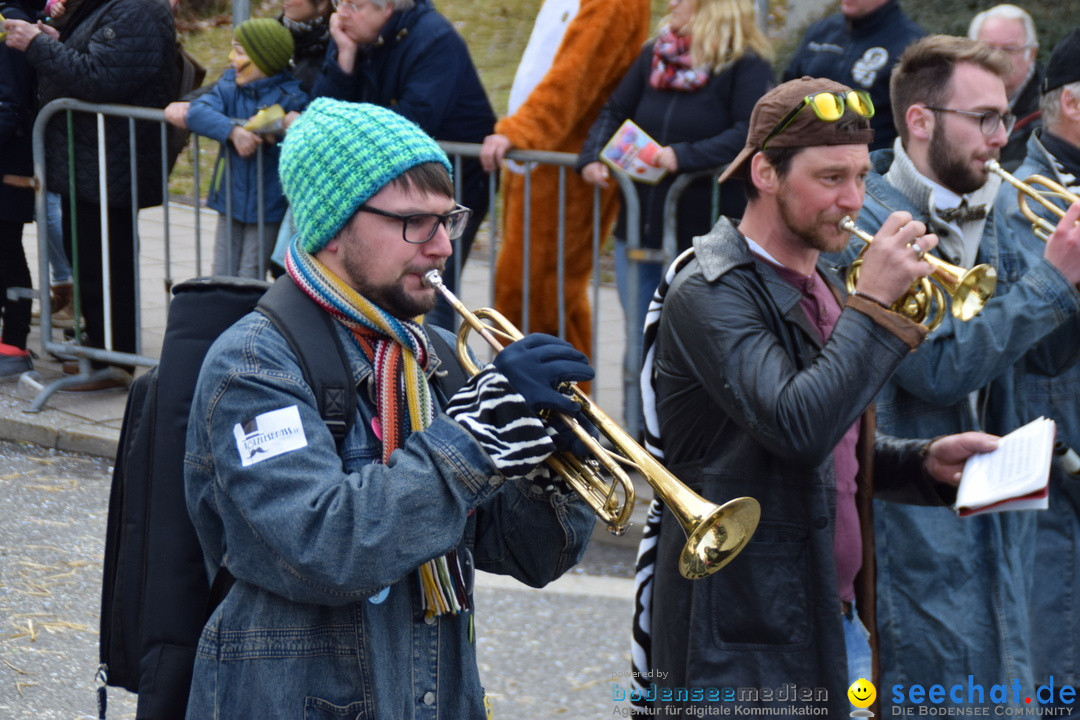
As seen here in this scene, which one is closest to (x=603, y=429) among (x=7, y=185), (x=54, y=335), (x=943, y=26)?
(x=7, y=185)

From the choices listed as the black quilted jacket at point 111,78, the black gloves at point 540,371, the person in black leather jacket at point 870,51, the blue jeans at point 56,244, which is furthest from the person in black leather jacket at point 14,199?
the black gloves at point 540,371

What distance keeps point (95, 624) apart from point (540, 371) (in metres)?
3.26

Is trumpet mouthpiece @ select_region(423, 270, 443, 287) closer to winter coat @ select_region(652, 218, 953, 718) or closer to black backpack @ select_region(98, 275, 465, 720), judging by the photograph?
black backpack @ select_region(98, 275, 465, 720)

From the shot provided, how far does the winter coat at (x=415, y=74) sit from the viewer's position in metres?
6.39

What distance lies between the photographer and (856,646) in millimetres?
3195

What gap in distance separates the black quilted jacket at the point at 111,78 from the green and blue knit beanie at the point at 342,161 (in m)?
4.73

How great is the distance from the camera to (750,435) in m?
2.91

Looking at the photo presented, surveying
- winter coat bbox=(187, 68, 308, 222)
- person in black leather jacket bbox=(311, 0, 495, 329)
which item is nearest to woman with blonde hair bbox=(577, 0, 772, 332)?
person in black leather jacket bbox=(311, 0, 495, 329)

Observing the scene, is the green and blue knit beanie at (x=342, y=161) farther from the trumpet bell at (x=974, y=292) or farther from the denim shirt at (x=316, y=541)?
the trumpet bell at (x=974, y=292)

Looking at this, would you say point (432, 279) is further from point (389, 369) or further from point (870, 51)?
point (870, 51)

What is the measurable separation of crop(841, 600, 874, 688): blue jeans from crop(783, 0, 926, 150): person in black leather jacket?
Answer: 9.79 ft

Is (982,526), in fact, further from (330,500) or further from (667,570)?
(330,500)

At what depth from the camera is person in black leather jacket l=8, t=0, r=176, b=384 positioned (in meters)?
6.91

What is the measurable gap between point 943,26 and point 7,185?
6.24m
